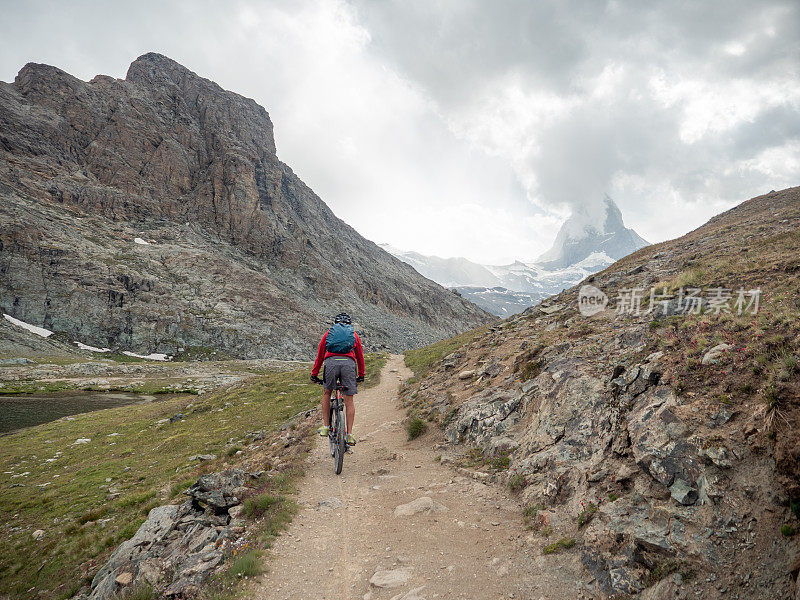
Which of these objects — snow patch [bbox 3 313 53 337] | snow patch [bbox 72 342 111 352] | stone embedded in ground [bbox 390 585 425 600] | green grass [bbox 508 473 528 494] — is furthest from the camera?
snow patch [bbox 72 342 111 352]

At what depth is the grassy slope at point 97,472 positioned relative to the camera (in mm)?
9977

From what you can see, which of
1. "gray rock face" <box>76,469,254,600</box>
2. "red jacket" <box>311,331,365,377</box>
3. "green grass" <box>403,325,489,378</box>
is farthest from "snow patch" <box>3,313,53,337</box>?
"red jacket" <box>311,331,365,377</box>

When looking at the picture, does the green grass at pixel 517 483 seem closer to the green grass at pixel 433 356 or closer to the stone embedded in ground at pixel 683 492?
the stone embedded in ground at pixel 683 492

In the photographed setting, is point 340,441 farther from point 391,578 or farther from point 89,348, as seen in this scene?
point 89,348

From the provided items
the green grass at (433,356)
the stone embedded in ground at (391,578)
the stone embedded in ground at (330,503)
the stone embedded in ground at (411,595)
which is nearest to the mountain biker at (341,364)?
the stone embedded in ground at (330,503)

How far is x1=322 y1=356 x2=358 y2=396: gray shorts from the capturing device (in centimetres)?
1033

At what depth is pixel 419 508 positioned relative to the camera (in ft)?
27.3

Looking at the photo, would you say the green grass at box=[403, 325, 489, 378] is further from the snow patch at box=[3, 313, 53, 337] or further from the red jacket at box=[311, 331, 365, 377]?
the snow patch at box=[3, 313, 53, 337]

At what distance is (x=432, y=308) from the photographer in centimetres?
18538

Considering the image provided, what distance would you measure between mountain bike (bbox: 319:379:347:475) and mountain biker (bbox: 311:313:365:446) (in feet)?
0.42

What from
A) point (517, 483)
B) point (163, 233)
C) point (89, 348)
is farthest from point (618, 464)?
point (163, 233)

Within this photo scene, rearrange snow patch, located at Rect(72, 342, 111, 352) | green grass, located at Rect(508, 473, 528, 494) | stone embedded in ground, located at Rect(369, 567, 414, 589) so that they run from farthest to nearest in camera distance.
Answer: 1. snow patch, located at Rect(72, 342, 111, 352)
2. green grass, located at Rect(508, 473, 528, 494)
3. stone embedded in ground, located at Rect(369, 567, 414, 589)

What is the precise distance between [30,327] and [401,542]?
10339cm

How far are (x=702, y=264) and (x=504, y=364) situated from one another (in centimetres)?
1454
